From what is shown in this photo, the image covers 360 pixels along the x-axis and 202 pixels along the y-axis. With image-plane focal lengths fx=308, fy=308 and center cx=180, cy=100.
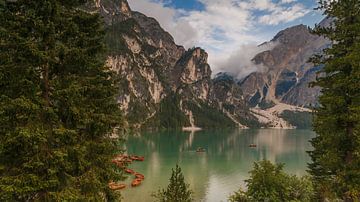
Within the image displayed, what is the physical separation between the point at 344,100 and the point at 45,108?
15.2m

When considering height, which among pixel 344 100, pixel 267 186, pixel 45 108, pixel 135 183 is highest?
pixel 344 100

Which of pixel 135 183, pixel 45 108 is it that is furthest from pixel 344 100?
pixel 135 183

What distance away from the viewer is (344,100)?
1684cm

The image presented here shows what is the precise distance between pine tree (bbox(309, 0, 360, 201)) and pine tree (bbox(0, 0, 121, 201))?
12.8 meters

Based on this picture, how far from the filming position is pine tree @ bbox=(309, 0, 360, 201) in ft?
54.4

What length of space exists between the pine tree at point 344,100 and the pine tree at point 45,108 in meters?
12.8

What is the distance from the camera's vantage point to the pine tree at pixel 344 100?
16578mm

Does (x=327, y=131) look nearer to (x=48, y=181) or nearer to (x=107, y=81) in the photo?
(x=107, y=81)

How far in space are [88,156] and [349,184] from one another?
46.3ft

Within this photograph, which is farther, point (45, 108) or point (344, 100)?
point (344, 100)

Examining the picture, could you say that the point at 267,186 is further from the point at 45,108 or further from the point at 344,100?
the point at 45,108

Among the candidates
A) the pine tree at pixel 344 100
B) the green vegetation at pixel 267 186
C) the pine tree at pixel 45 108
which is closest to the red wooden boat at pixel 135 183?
the green vegetation at pixel 267 186

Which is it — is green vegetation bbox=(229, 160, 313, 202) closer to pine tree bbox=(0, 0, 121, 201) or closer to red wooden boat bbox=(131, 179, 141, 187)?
pine tree bbox=(0, 0, 121, 201)

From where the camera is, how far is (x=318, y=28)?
19547 mm
